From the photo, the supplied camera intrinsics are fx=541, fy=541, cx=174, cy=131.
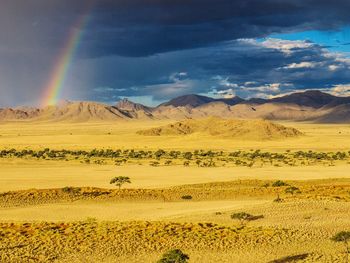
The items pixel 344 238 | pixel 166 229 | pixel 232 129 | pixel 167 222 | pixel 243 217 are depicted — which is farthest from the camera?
pixel 232 129

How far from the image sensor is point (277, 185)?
4356 cm

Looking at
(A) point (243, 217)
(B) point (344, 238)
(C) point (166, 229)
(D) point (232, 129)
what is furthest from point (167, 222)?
(D) point (232, 129)

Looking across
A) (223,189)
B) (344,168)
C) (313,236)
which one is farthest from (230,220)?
(344,168)

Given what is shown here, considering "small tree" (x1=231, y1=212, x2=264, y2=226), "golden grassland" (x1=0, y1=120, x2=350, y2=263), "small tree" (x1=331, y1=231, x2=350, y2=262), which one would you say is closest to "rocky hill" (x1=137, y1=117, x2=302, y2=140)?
"golden grassland" (x1=0, y1=120, x2=350, y2=263)

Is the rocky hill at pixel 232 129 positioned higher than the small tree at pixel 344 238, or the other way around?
the rocky hill at pixel 232 129

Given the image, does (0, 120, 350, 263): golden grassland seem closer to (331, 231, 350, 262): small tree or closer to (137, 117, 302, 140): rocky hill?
(331, 231, 350, 262): small tree

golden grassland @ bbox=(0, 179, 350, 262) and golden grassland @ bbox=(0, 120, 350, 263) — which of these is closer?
golden grassland @ bbox=(0, 179, 350, 262)

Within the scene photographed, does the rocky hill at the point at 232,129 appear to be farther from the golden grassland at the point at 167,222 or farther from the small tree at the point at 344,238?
the small tree at the point at 344,238

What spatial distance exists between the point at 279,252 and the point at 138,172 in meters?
39.3

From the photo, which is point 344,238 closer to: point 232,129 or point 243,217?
point 243,217

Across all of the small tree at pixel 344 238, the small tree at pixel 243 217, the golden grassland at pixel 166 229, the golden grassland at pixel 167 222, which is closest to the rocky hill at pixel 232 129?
the golden grassland at pixel 167 222

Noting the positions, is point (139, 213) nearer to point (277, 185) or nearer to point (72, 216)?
point (72, 216)

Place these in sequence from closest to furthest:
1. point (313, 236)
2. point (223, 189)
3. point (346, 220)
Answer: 1. point (313, 236)
2. point (346, 220)
3. point (223, 189)

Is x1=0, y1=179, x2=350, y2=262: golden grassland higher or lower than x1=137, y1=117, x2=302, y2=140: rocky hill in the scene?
lower
